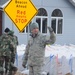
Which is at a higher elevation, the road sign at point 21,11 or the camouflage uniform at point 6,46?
the road sign at point 21,11

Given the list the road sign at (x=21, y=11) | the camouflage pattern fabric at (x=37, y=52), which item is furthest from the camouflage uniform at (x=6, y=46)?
the camouflage pattern fabric at (x=37, y=52)

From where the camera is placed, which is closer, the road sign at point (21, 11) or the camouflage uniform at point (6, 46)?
the camouflage uniform at point (6, 46)

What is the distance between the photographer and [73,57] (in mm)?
13250

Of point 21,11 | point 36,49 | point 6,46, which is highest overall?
point 21,11

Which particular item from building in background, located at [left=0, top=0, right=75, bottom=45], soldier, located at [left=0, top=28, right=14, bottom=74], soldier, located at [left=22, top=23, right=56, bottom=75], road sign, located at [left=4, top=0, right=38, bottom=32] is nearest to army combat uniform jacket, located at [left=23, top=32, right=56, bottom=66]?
soldier, located at [left=22, top=23, right=56, bottom=75]

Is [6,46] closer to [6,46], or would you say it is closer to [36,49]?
[6,46]

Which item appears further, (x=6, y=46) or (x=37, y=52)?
(x=6, y=46)

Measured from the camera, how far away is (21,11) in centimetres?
1321

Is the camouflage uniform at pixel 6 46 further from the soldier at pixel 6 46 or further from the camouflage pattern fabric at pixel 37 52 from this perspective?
the camouflage pattern fabric at pixel 37 52

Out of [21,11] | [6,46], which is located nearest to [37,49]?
[6,46]

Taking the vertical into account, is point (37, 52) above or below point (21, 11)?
below

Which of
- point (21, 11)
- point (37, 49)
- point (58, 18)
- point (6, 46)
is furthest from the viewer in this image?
point (58, 18)

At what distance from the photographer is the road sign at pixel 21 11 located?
516 inches

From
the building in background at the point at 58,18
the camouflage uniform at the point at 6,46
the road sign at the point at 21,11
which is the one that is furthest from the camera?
the building in background at the point at 58,18
